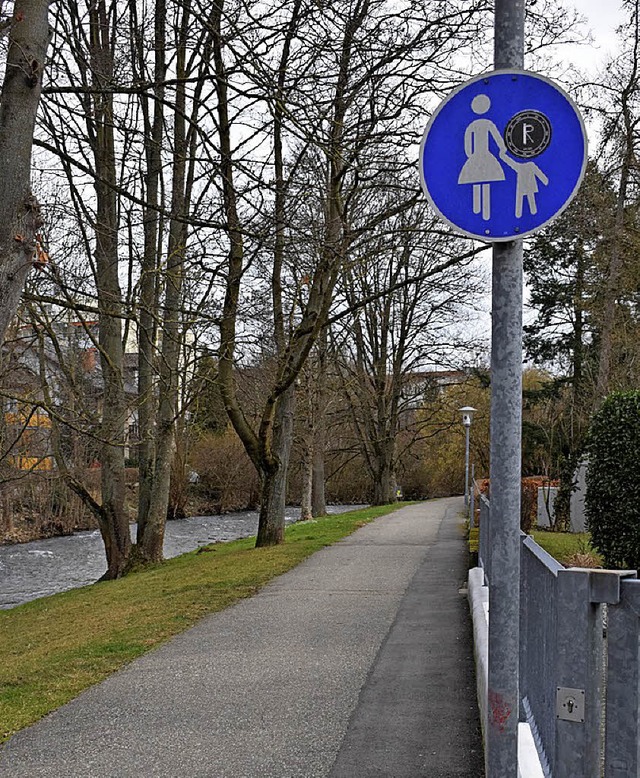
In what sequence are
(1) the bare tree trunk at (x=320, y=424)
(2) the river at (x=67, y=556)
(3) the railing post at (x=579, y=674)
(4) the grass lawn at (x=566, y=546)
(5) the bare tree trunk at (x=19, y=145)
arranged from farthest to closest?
(1) the bare tree trunk at (x=320, y=424)
(2) the river at (x=67, y=556)
(4) the grass lawn at (x=566, y=546)
(5) the bare tree trunk at (x=19, y=145)
(3) the railing post at (x=579, y=674)

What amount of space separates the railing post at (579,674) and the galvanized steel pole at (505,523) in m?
0.37

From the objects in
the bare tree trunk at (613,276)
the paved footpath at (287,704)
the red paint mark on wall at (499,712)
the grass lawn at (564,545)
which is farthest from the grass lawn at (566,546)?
the red paint mark on wall at (499,712)

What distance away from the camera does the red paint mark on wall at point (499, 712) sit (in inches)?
131

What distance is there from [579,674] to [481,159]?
5.78 feet

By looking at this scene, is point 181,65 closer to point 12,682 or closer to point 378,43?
point 378,43

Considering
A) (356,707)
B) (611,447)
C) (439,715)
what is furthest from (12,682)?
(611,447)

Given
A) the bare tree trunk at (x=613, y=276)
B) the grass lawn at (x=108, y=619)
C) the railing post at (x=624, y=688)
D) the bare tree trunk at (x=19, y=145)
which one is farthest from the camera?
the bare tree trunk at (x=613, y=276)

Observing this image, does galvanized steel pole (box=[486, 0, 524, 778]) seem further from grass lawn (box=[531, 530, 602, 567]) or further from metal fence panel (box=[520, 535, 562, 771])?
grass lawn (box=[531, 530, 602, 567])

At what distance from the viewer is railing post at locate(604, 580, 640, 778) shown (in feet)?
8.77

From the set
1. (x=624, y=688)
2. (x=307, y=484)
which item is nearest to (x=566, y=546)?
(x=624, y=688)

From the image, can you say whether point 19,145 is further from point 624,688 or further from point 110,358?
point 110,358

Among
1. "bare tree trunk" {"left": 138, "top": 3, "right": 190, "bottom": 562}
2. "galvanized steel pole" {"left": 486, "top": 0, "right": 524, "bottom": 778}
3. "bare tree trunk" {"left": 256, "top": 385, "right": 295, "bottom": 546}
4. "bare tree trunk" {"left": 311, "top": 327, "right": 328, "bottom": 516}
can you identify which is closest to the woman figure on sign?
"galvanized steel pole" {"left": 486, "top": 0, "right": 524, "bottom": 778}

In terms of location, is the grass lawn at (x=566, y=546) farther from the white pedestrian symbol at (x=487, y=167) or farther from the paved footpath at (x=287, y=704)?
the white pedestrian symbol at (x=487, y=167)

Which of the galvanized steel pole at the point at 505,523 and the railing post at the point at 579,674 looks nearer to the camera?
the railing post at the point at 579,674
